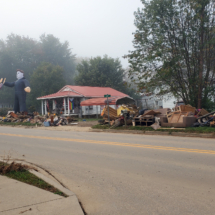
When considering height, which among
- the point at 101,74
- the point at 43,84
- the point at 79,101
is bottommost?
the point at 79,101

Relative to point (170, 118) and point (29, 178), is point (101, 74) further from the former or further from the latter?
point (29, 178)

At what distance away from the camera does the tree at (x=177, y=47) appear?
1931 cm

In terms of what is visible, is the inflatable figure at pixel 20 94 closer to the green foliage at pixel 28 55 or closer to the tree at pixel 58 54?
the green foliage at pixel 28 55

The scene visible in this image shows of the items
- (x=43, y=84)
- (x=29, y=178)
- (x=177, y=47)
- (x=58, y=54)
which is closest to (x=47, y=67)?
(x=43, y=84)

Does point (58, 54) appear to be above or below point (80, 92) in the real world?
above

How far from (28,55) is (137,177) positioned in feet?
226

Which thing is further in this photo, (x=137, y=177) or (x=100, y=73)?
(x=100, y=73)

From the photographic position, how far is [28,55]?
69812mm

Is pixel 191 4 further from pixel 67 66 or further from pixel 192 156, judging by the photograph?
pixel 67 66

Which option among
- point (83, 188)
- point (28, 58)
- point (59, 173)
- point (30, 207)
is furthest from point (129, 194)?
point (28, 58)

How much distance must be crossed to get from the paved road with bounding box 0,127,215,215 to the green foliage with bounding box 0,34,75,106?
56.0m

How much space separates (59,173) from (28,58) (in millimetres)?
67666

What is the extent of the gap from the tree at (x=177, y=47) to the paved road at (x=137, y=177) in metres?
10.9

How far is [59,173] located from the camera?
7.07m
